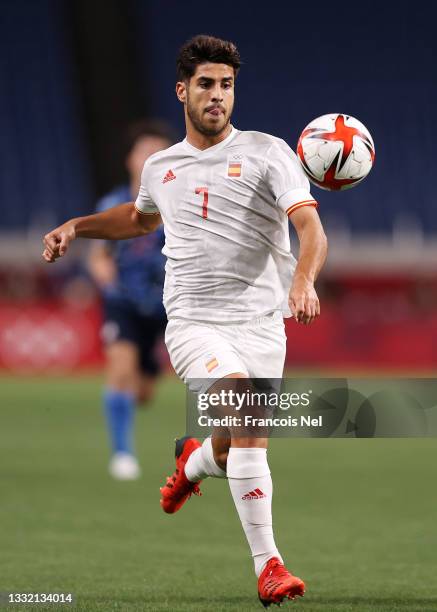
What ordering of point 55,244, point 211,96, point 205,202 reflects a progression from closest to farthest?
point 211,96, point 205,202, point 55,244

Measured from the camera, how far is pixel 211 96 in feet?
15.4

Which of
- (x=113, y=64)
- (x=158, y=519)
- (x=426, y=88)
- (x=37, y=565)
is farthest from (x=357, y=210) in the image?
(x=37, y=565)

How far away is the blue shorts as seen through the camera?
922cm

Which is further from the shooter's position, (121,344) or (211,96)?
(121,344)

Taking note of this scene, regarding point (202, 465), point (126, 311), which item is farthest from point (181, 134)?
point (202, 465)

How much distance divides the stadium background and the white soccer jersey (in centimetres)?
568

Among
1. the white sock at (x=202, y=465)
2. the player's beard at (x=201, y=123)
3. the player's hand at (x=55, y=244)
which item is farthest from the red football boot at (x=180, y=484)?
the player's beard at (x=201, y=123)

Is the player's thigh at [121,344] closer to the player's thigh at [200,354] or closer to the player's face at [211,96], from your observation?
the player's thigh at [200,354]

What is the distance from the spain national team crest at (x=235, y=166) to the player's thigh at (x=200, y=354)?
603 millimetres

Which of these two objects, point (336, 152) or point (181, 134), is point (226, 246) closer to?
point (336, 152)

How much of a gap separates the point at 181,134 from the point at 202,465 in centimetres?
2225

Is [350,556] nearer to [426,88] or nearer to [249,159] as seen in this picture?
[249,159]

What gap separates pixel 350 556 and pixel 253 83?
2305 centimetres

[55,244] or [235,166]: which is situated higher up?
[235,166]
